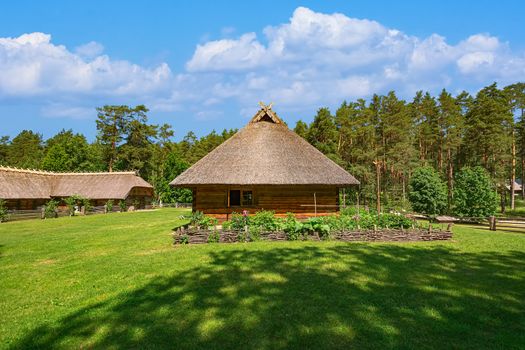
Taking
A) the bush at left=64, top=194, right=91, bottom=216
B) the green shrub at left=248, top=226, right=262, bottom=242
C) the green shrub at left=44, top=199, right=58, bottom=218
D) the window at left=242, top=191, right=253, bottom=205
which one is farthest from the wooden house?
the bush at left=64, top=194, right=91, bottom=216

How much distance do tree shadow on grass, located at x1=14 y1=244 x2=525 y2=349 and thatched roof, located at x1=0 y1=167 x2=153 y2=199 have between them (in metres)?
35.6

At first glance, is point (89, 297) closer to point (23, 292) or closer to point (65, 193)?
point (23, 292)

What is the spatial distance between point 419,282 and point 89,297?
8.46 metres

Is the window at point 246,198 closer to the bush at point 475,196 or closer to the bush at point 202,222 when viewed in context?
the bush at point 202,222

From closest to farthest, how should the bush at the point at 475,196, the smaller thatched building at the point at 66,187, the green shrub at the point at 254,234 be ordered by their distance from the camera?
the green shrub at the point at 254,234 < the bush at the point at 475,196 < the smaller thatched building at the point at 66,187

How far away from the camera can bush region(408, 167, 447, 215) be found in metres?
26.3

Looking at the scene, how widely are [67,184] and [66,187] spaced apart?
26.9 inches

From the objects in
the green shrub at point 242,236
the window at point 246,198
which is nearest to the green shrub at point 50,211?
the window at point 246,198

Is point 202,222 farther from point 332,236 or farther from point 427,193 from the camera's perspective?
point 427,193

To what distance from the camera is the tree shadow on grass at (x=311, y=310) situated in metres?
5.32

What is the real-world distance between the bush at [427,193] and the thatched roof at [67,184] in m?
34.3

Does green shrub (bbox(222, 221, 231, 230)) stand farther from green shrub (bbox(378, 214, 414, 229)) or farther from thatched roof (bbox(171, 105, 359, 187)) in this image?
green shrub (bbox(378, 214, 414, 229))

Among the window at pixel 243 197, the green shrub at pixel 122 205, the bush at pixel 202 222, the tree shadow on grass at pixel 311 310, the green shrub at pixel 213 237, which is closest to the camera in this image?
the tree shadow on grass at pixel 311 310

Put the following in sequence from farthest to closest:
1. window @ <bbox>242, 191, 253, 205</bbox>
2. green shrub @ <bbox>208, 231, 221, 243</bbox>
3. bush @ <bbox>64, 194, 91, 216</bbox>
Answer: bush @ <bbox>64, 194, 91, 216</bbox>, window @ <bbox>242, 191, 253, 205</bbox>, green shrub @ <bbox>208, 231, 221, 243</bbox>
